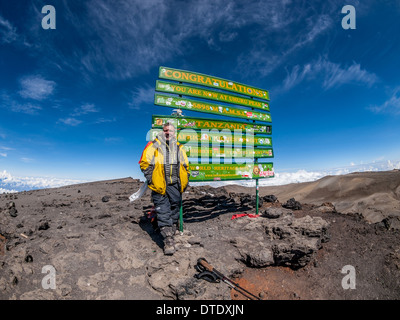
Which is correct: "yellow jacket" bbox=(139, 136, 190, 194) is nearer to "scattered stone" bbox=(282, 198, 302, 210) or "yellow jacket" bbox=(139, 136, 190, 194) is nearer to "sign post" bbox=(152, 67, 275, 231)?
"sign post" bbox=(152, 67, 275, 231)

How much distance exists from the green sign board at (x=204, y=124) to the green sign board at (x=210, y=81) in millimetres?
1395

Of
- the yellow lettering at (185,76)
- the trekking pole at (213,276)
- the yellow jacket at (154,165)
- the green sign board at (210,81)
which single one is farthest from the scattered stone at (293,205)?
the yellow lettering at (185,76)

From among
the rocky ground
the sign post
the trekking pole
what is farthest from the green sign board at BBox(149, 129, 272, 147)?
the trekking pole

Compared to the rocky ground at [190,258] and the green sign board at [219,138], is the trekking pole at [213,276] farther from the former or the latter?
the green sign board at [219,138]

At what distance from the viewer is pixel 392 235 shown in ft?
17.3

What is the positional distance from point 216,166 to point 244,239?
2664 millimetres

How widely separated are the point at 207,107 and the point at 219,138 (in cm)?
125

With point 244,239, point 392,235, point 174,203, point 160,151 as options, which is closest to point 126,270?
point 174,203

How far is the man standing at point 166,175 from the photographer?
475 centimetres

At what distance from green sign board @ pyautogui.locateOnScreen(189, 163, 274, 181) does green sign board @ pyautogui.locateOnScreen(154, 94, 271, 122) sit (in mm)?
2048
